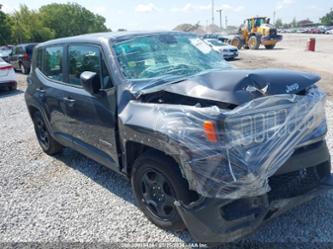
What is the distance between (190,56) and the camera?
157 inches

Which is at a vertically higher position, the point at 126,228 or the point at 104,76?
the point at 104,76

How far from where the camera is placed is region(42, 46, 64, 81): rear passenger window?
4.44m

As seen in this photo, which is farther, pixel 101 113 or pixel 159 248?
pixel 101 113

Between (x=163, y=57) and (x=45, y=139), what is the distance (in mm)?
2697

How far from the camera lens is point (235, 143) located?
242 centimetres

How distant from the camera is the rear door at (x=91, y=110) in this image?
11.4 feet

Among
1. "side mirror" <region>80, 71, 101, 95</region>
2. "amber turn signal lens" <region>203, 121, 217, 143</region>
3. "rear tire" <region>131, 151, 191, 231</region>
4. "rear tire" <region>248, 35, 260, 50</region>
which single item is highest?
"side mirror" <region>80, 71, 101, 95</region>

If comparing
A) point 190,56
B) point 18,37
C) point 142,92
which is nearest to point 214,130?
point 142,92

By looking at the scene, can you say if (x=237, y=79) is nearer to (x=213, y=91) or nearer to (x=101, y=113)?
(x=213, y=91)

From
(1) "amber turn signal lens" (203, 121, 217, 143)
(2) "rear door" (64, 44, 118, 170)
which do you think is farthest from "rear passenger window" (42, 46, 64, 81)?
(1) "amber turn signal lens" (203, 121, 217, 143)

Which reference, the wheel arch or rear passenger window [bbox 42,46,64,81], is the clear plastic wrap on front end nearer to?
the wheel arch

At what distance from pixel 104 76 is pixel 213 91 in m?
1.39

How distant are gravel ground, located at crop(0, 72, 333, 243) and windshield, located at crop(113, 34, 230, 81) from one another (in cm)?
145

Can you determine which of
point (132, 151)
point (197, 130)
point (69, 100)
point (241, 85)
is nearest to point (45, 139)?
point (69, 100)
